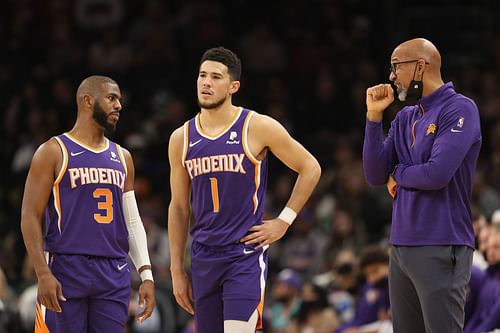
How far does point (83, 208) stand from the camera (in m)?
7.29

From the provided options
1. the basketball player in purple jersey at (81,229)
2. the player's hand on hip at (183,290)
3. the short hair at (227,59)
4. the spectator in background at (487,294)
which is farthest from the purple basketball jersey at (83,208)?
the spectator in background at (487,294)

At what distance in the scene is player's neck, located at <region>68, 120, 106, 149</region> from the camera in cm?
748

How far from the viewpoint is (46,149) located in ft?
23.9

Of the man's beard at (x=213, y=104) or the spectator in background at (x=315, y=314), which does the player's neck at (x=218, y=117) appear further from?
the spectator in background at (x=315, y=314)

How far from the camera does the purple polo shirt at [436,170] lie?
6.63 meters

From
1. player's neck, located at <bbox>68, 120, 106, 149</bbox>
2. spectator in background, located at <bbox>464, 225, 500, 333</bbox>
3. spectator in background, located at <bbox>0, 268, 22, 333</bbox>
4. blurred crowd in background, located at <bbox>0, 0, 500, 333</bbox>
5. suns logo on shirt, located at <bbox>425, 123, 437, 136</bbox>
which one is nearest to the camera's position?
suns logo on shirt, located at <bbox>425, 123, 437, 136</bbox>

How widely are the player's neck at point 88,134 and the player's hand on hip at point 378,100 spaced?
1.82 m

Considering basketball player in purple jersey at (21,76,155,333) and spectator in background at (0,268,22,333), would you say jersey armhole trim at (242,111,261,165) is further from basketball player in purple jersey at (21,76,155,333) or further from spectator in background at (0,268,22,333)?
spectator in background at (0,268,22,333)

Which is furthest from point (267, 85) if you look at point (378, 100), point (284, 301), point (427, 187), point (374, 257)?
point (427, 187)

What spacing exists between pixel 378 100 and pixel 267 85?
923 cm

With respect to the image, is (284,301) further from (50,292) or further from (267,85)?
(50,292)

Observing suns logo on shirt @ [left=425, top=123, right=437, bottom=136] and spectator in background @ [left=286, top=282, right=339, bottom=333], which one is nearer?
suns logo on shirt @ [left=425, top=123, right=437, bottom=136]

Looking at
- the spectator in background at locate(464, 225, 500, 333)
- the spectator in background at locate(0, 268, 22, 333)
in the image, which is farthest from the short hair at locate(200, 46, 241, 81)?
the spectator in background at locate(0, 268, 22, 333)

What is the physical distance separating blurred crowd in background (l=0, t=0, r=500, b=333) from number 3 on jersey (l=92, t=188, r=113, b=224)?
5.15 metres
